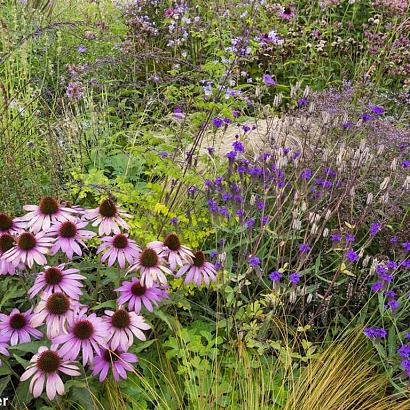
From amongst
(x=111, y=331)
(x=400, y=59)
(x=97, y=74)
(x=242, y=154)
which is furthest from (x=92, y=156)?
(x=400, y=59)

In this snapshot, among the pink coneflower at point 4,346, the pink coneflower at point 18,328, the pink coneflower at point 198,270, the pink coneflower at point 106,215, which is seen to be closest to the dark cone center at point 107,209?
the pink coneflower at point 106,215

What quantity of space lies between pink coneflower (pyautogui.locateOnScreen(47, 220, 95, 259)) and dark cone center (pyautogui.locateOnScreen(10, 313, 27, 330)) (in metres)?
0.23

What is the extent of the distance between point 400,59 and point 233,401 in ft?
11.5

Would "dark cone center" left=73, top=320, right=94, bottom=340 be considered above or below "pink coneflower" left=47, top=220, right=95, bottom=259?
below

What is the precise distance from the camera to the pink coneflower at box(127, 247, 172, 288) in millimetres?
2051

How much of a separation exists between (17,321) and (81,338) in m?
0.27

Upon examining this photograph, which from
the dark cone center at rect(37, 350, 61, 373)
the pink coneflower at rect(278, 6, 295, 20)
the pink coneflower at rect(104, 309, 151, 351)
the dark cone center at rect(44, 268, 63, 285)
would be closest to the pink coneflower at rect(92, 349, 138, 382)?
the pink coneflower at rect(104, 309, 151, 351)

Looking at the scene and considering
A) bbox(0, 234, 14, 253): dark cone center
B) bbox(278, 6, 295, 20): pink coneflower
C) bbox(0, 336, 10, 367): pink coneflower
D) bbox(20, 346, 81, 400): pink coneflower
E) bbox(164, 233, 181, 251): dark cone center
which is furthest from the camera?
bbox(278, 6, 295, 20): pink coneflower

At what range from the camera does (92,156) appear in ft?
11.8

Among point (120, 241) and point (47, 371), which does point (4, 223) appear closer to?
point (120, 241)

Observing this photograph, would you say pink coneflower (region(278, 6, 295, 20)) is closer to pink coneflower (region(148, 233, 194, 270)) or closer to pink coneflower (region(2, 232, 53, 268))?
pink coneflower (region(148, 233, 194, 270))

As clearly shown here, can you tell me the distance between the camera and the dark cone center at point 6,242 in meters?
2.04

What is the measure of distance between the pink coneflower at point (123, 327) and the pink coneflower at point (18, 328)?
10.0 inches

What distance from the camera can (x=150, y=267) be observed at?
81.7 inches
